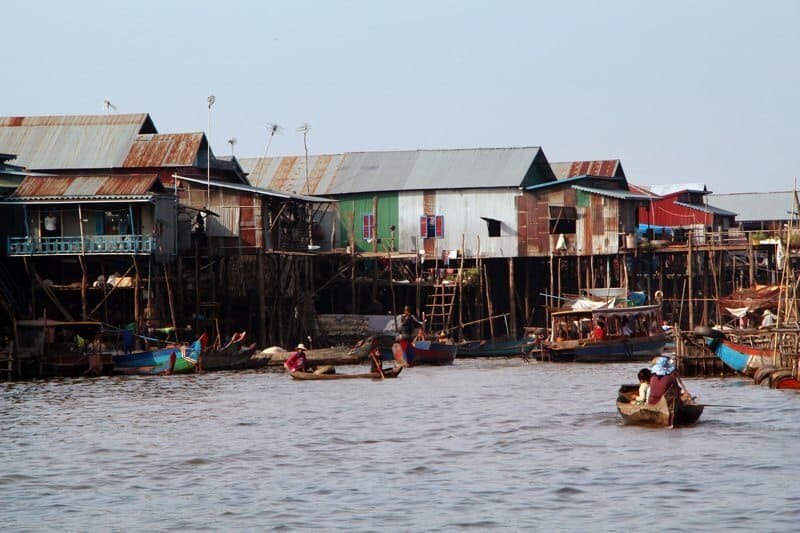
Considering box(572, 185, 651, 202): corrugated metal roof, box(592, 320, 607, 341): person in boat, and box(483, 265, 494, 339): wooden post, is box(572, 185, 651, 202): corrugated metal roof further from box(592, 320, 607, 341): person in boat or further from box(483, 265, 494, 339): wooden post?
box(592, 320, 607, 341): person in boat

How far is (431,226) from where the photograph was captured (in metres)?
53.1

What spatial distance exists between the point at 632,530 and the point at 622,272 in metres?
35.7

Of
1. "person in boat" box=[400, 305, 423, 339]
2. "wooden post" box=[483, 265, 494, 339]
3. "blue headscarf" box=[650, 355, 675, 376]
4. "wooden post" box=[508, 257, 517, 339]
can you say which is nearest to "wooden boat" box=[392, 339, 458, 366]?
"person in boat" box=[400, 305, 423, 339]

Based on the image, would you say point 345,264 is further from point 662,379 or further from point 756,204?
point 662,379

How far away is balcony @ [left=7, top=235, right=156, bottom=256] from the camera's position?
40.7 metres

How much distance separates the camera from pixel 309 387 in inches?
1341

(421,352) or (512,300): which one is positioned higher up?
(512,300)

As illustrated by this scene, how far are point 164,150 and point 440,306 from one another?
39.0 feet

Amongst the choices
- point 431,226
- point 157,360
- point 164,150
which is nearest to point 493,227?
point 431,226

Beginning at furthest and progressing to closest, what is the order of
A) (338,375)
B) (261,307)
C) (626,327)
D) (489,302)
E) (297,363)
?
(489,302)
(261,307)
(626,327)
(297,363)
(338,375)

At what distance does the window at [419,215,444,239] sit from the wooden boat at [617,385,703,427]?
29.4m

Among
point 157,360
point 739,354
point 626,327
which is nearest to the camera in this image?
point 739,354

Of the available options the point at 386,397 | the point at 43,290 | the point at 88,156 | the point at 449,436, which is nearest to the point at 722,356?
the point at 386,397

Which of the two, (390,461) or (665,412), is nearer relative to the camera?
(390,461)
